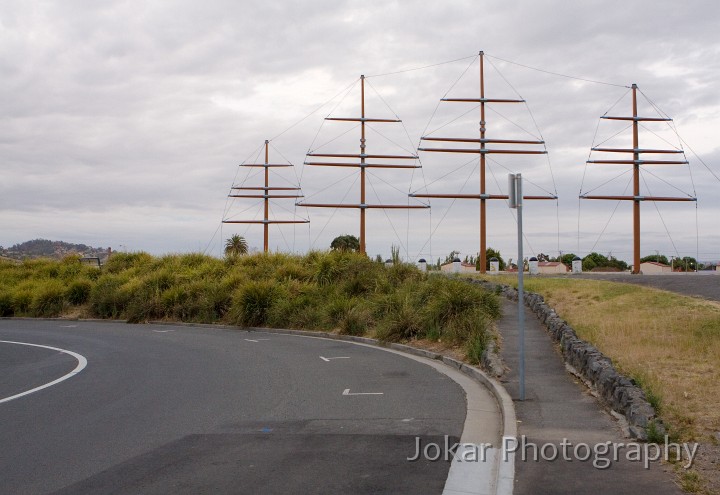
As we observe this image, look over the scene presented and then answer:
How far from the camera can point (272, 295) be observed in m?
25.0

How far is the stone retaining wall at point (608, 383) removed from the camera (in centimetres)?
797

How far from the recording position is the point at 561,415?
9.17 meters

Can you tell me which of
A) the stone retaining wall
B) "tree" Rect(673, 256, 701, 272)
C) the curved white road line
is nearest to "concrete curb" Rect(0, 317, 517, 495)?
the stone retaining wall

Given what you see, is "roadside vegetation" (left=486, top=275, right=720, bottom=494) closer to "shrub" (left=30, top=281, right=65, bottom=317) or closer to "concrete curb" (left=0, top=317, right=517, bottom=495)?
"concrete curb" (left=0, top=317, right=517, bottom=495)

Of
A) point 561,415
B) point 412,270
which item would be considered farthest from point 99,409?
point 412,270

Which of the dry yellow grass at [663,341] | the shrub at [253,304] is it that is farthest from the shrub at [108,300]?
the dry yellow grass at [663,341]

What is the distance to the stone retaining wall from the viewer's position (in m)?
7.97

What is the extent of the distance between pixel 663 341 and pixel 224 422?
27.1ft

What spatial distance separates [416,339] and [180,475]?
38.4ft

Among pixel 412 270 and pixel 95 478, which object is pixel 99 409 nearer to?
pixel 95 478

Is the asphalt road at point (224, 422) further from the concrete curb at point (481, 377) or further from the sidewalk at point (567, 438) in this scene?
the sidewalk at point (567, 438)

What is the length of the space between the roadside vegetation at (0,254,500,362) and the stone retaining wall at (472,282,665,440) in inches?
66.6

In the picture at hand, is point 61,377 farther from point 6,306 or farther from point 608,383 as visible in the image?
point 6,306

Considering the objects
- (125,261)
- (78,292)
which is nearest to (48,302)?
(78,292)
